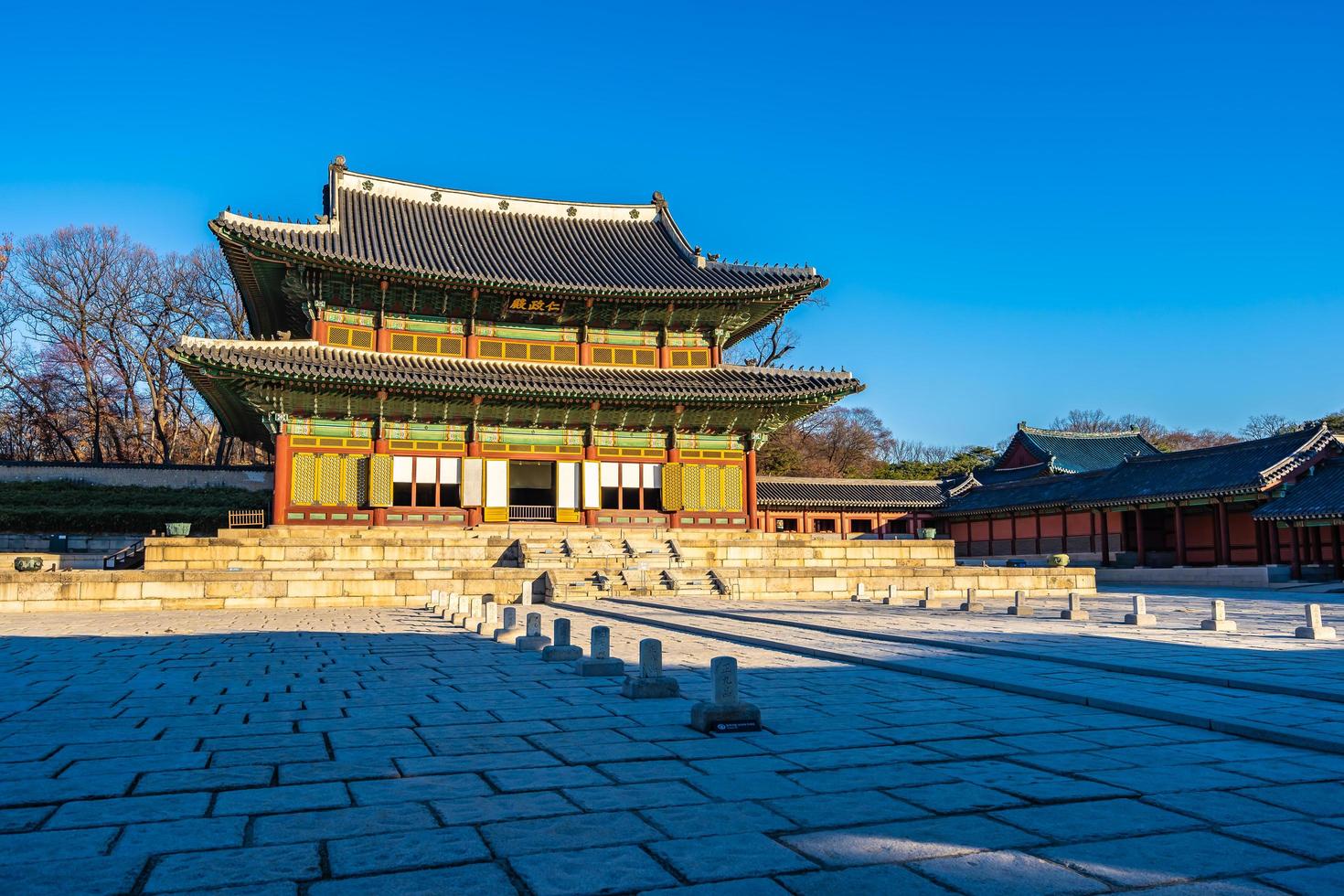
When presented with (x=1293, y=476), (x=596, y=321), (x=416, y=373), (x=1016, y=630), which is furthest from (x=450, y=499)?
(x=1293, y=476)

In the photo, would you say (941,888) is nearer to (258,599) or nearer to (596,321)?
(258,599)

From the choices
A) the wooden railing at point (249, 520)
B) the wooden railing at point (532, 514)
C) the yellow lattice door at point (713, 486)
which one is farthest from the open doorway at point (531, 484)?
the wooden railing at point (249, 520)

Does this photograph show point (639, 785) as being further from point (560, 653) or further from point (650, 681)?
point (560, 653)

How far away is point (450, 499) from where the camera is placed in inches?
1096

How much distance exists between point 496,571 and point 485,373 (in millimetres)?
8520

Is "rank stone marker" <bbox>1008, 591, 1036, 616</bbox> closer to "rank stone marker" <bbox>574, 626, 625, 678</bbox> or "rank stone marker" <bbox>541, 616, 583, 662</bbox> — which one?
"rank stone marker" <bbox>541, 616, 583, 662</bbox>

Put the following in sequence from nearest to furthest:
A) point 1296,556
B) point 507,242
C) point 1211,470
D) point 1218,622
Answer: point 1218,622 < point 1296,556 < point 507,242 < point 1211,470

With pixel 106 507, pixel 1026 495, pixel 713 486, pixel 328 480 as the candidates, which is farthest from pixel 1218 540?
pixel 106 507

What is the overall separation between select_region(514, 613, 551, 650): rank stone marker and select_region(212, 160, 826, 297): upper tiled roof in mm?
17083

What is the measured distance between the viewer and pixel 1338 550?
29672 mm

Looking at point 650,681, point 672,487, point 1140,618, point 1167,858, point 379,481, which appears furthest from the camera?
point 672,487

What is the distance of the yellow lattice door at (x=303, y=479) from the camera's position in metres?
25.5

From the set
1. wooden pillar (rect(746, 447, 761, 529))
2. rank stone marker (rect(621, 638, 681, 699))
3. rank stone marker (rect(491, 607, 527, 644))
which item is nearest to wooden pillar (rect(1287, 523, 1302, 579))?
wooden pillar (rect(746, 447, 761, 529))

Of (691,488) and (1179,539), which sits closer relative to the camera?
(691,488)
